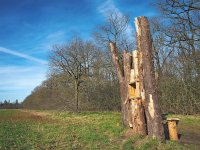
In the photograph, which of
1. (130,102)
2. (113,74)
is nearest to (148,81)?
(130,102)

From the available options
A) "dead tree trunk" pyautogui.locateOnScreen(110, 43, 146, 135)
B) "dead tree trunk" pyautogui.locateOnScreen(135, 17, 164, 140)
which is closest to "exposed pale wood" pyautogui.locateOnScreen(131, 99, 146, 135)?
"dead tree trunk" pyautogui.locateOnScreen(110, 43, 146, 135)

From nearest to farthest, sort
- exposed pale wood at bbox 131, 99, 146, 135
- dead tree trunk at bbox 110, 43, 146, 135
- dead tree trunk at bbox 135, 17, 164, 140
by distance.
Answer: dead tree trunk at bbox 135, 17, 164, 140 < exposed pale wood at bbox 131, 99, 146, 135 < dead tree trunk at bbox 110, 43, 146, 135

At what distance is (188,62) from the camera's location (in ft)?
62.8

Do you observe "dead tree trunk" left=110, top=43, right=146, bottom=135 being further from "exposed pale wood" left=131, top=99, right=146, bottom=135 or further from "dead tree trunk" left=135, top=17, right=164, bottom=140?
"dead tree trunk" left=135, top=17, right=164, bottom=140

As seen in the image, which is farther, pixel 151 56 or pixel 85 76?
pixel 85 76

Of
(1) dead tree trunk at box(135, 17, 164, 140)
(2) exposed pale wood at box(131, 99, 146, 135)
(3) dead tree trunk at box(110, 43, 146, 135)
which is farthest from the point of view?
(3) dead tree trunk at box(110, 43, 146, 135)

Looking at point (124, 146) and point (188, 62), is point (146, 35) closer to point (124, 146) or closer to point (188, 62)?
point (124, 146)

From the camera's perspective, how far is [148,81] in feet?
30.2

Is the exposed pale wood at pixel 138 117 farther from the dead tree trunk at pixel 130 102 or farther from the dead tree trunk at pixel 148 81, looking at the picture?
the dead tree trunk at pixel 148 81

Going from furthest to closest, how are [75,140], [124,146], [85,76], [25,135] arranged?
[85,76] < [25,135] < [75,140] < [124,146]

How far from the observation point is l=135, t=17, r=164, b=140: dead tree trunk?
353 inches

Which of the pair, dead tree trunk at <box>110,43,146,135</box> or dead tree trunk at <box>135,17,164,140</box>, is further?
dead tree trunk at <box>110,43,146,135</box>

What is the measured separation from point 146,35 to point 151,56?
812mm

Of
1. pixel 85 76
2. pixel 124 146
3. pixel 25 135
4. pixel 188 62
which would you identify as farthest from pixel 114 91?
pixel 124 146
